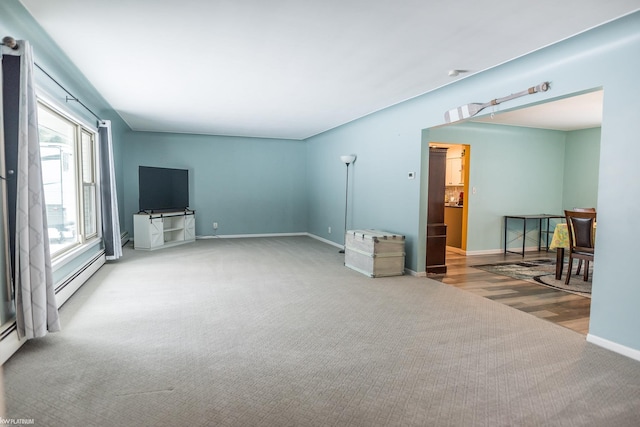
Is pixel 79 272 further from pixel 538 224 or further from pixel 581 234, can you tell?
pixel 538 224

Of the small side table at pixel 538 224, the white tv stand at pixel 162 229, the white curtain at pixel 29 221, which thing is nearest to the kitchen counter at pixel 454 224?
the small side table at pixel 538 224

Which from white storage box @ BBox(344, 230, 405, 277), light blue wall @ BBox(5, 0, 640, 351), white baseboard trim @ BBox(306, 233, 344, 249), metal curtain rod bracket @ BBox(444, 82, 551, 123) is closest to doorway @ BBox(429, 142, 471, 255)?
light blue wall @ BBox(5, 0, 640, 351)

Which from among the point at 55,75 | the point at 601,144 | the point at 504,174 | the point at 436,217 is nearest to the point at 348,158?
the point at 436,217

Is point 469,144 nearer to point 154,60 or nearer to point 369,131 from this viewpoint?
point 369,131

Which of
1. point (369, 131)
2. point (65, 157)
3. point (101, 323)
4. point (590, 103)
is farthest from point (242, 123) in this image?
point (590, 103)

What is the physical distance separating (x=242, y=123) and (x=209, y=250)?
239 cm

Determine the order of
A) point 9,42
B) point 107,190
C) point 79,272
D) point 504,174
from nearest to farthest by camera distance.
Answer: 1. point 9,42
2. point 79,272
3. point 107,190
4. point 504,174

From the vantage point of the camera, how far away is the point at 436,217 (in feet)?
17.8

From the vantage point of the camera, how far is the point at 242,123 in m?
7.02

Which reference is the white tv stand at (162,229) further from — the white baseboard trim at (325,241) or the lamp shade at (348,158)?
the lamp shade at (348,158)

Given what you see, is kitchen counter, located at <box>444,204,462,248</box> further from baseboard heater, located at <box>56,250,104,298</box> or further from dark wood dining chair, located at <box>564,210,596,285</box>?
baseboard heater, located at <box>56,250,104,298</box>

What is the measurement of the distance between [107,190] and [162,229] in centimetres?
172

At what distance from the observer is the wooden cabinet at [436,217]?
17.5ft

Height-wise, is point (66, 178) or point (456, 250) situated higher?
point (66, 178)
